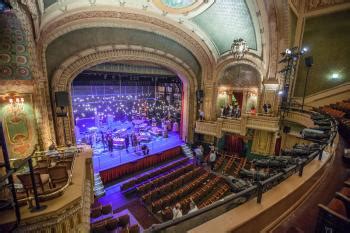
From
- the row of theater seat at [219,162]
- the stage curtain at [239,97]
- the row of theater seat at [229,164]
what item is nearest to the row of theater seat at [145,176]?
the row of theater seat at [219,162]

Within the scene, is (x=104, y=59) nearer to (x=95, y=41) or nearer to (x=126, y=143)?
(x=95, y=41)

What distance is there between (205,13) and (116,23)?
15.7 feet

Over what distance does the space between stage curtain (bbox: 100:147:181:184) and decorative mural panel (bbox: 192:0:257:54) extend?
8.56 meters

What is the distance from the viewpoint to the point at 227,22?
391 inches

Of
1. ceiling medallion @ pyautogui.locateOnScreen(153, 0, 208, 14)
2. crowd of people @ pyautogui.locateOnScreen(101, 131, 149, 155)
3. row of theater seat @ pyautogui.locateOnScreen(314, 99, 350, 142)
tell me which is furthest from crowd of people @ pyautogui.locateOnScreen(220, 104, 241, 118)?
ceiling medallion @ pyautogui.locateOnScreen(153, 0, 208, 14)

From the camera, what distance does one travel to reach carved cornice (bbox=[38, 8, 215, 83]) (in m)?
7.70

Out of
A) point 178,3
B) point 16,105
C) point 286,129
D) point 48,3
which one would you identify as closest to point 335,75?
point 286,129

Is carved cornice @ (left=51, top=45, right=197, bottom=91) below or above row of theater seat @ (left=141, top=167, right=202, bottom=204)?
above

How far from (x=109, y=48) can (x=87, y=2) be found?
2.37 metres

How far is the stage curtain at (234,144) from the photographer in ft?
48.2

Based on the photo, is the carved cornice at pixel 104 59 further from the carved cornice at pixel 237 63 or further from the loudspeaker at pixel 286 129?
the loudspeaker at pixel 286 129

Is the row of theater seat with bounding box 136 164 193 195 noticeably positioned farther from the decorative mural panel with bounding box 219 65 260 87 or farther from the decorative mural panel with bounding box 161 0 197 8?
the decorative mural panel with bounding box 161 0 197 8

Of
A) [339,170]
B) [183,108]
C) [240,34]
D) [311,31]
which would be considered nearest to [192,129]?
[183,108]

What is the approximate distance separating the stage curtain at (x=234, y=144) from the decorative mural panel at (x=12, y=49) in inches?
547
